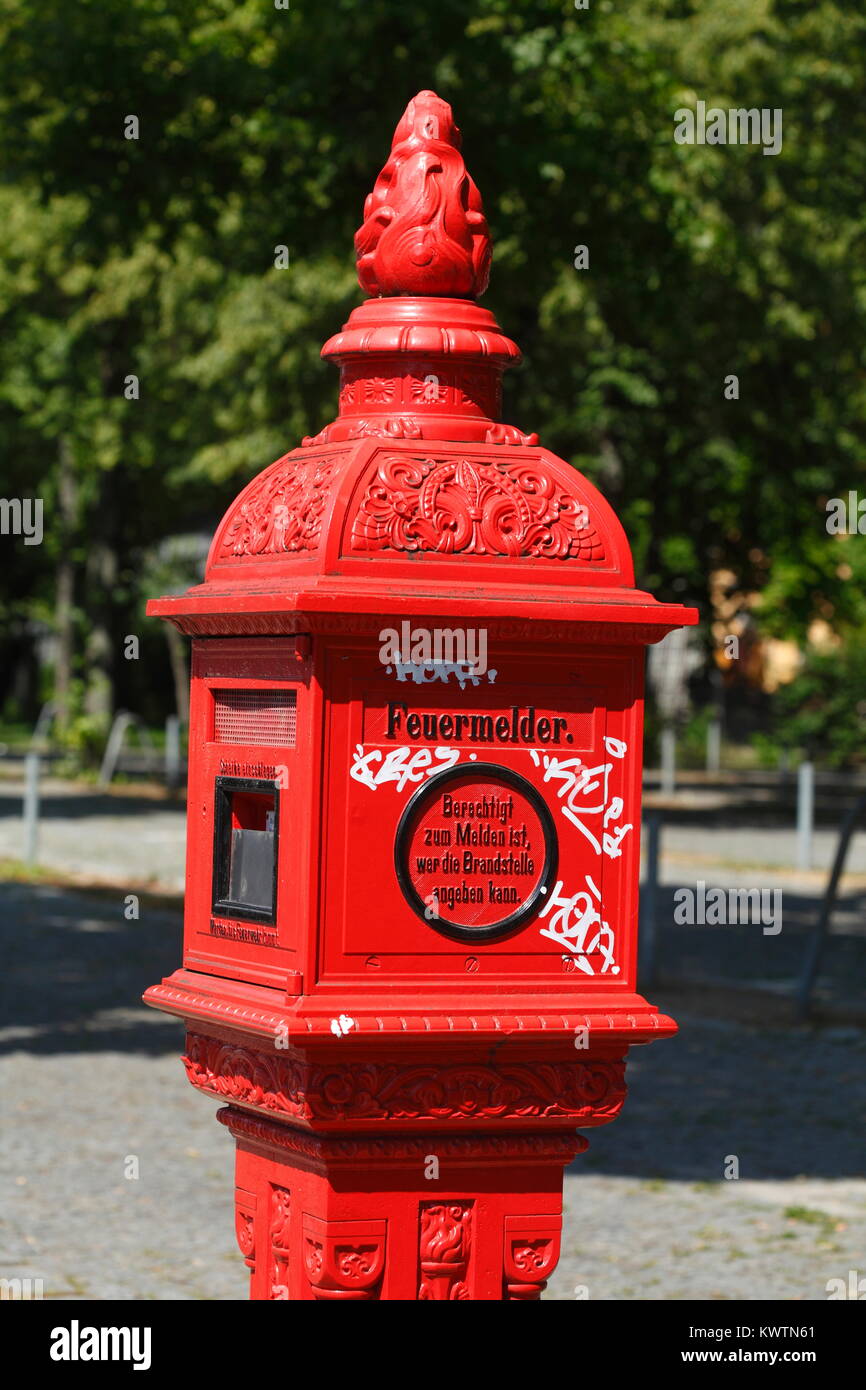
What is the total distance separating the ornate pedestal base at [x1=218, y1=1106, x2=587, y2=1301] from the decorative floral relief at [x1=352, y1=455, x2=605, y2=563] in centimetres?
99

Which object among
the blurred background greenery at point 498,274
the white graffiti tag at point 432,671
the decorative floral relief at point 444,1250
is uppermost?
the blurred background greenery at point 498,274

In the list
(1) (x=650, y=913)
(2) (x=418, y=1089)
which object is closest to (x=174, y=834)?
(1) (x=650, y=913)

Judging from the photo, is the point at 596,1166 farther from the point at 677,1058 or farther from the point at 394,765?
the point at 394,765

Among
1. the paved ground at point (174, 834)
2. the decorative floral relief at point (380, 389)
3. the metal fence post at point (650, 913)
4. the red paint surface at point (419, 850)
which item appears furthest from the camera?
the paved ground at point (174, 834)

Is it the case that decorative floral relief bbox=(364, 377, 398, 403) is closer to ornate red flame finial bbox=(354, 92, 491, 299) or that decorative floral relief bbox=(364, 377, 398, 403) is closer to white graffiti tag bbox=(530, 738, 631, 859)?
ornate red flame finial bbox=(354, 92, 491, 299)

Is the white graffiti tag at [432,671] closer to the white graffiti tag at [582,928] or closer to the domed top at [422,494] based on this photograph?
the domed top at [422,494]

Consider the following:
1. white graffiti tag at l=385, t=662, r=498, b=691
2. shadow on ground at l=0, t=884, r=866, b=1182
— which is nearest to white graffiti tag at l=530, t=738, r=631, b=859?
white graffiti tag at l=385, t=662, r=498, b=691

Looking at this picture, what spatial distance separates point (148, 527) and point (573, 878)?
38.0 m

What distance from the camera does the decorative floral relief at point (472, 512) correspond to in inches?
134

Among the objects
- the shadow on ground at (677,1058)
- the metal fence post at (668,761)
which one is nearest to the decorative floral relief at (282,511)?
the shadow on ground at (677,1058)

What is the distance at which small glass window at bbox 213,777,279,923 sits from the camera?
3506 mm

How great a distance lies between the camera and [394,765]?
3381 millimetres

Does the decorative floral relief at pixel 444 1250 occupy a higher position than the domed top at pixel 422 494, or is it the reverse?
the domed top at pixel 422 494

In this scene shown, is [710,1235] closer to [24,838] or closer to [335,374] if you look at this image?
[24,838]
